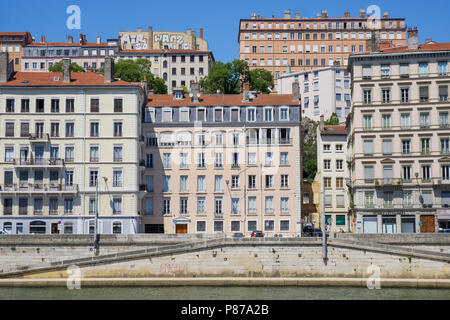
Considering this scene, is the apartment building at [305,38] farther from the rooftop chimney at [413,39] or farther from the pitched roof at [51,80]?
the pitched roof at [51,80]

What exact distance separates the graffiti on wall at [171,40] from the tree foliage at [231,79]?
35.3 metres

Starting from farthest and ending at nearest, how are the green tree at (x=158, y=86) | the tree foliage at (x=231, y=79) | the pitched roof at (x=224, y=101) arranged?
1. the green tree at (x=158, y=86)
2. the tree foliage at (x=231, y=79)
3. the pitched roof at (x=224, y=101)

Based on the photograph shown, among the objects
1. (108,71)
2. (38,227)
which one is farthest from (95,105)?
(38,227)

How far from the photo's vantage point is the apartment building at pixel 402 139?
5794cm

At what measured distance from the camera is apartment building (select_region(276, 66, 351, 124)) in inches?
4178

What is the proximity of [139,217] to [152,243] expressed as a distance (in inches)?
426

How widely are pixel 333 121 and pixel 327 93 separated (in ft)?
34.1

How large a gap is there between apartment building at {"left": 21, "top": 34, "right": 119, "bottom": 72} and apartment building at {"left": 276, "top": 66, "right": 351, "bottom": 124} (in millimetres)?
41609

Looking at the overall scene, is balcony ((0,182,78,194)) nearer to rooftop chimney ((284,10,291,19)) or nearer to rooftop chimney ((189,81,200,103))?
rooftop chimney ((189,81,200,103))

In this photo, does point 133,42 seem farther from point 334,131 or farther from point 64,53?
point 334,131

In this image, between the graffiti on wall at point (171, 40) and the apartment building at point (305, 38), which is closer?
the apartment building at point (305, 38)

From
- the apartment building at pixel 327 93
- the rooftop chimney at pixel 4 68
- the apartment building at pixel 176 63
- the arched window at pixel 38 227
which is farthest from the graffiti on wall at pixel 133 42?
the arched window at pixel 38 227

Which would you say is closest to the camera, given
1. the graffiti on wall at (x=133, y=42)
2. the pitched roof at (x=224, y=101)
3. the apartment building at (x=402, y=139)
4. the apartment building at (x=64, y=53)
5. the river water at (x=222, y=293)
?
the river water at (x=222, y=293)
